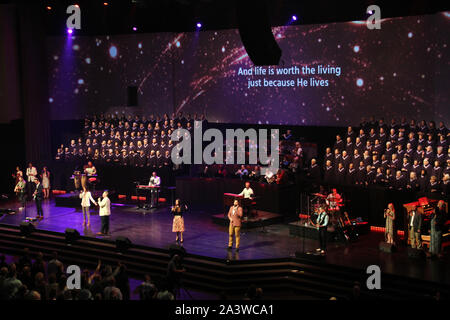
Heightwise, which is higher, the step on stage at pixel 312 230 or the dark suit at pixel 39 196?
the dark suit at pixel 39 196

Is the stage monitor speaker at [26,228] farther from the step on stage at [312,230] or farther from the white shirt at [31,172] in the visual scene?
the step on stage at [312,230]

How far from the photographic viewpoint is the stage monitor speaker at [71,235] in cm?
1524

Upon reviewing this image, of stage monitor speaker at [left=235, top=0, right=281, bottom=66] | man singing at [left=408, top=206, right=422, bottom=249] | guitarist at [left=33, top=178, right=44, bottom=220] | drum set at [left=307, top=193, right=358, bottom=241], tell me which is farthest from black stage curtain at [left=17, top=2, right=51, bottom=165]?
man singing at [left=408, top=206, right=422, bottom=249]

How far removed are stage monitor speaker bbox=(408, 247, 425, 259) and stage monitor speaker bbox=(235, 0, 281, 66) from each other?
5648mm

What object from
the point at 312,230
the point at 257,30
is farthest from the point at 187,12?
the point at 312,230

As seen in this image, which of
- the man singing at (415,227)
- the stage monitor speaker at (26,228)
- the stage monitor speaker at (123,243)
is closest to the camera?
the man singing at (415,227)

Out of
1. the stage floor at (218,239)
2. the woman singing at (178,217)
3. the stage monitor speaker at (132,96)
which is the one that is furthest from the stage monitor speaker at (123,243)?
the stage monitor speaker at (132,96)

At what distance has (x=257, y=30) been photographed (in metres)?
14.3

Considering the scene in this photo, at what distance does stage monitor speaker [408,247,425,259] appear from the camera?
515 inches

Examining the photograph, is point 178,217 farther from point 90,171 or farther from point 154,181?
point 90,171

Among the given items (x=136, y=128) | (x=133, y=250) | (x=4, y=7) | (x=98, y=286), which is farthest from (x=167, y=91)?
(x=98, y=286)

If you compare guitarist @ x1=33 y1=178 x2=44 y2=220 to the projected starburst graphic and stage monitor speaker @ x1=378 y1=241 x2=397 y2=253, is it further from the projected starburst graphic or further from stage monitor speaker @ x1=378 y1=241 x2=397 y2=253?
stage monitor speaker @ x1=378 y1=241 x2=397 y2=253

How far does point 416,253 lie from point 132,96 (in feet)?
45.0

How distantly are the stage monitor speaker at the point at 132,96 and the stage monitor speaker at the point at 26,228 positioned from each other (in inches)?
329
